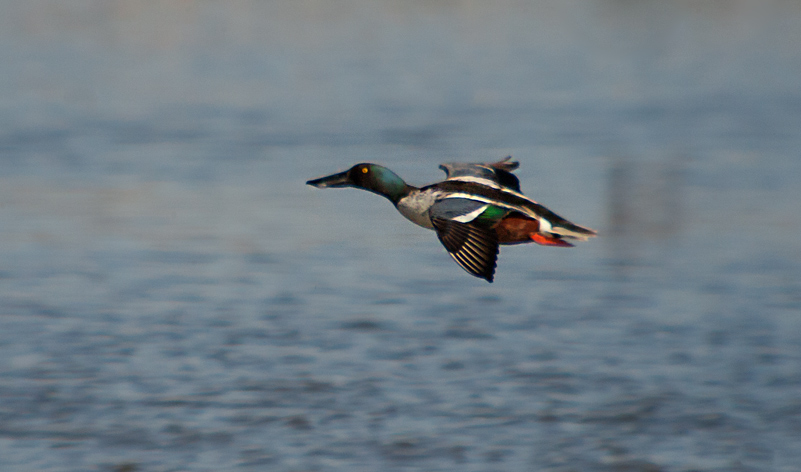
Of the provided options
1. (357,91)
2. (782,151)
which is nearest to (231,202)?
(782,151)

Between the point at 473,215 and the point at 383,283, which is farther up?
the point at 473,215

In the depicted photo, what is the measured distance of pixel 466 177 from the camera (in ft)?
13.1

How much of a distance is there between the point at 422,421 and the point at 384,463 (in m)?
0.64

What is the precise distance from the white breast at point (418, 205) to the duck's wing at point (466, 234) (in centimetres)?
4

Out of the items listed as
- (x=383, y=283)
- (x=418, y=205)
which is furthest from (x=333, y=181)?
(x=383, y=283)

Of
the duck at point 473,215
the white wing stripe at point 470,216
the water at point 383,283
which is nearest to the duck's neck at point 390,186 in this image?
the duck at point 473,215

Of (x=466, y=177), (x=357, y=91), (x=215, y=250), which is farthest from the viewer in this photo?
(x=357, y=91)

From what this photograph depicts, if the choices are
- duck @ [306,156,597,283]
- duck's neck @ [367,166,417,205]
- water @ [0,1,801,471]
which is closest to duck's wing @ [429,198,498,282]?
duck @ [306,156,597,283]

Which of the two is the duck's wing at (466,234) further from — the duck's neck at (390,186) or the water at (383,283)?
the water at (383,283)

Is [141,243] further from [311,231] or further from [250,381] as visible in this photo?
→ [250,381]

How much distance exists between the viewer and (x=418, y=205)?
3.67 meters

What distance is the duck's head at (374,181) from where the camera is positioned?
3.89m

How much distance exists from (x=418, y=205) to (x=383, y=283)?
24.4 feet

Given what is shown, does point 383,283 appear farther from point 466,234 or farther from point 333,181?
point 466,234
